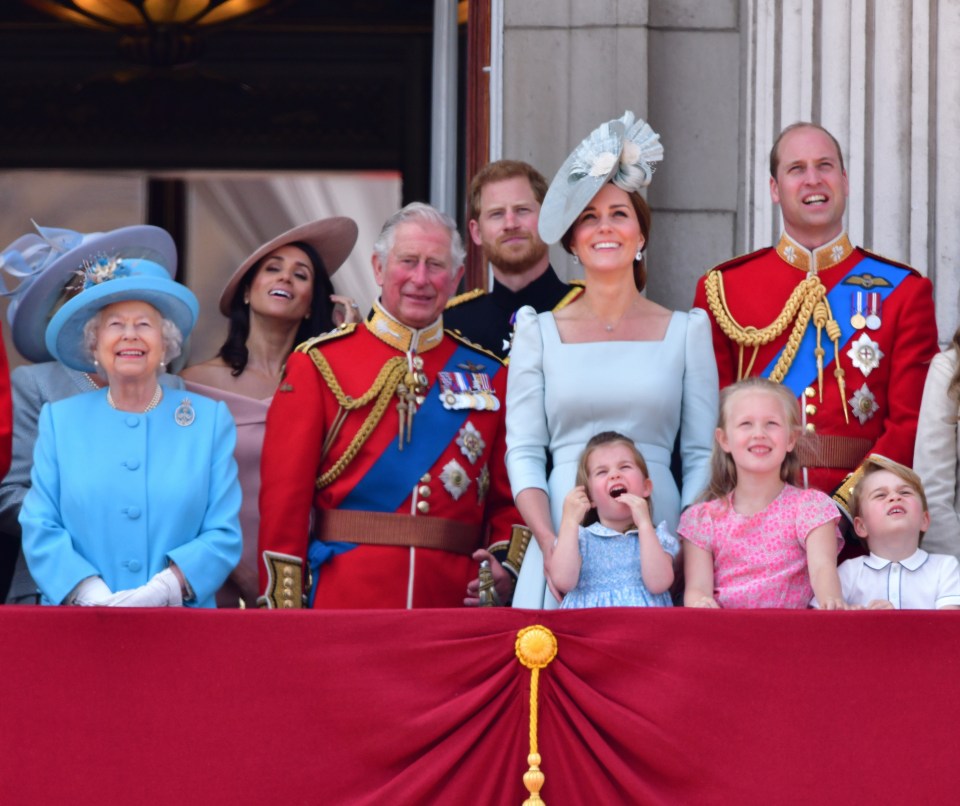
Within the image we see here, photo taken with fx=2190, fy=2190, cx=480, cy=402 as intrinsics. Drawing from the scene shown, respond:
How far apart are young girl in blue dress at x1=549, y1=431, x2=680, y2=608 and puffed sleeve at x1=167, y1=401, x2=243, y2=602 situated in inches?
29.3

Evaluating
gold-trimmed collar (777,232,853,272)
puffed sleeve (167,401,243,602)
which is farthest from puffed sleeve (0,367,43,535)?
gold-trimmed collar (777,232,853,272)

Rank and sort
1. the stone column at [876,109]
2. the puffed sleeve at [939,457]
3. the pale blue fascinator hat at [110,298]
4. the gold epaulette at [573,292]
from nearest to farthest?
the puffed sleeve at [939,457] → the pale blue fascinator hat at [110,298] → the gold epaulette at [573,292] → the stone column at [876,109]

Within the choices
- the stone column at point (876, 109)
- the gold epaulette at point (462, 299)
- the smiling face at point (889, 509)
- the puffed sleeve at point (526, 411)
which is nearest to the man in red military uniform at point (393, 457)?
the puffed sleeve at point (526, 411)

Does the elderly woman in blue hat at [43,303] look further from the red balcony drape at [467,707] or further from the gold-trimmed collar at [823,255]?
the gold-trimmed collar at [823,255]

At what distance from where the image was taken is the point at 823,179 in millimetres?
5277

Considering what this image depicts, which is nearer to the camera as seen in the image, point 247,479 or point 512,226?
point 247,479

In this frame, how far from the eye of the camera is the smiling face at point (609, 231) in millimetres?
4848

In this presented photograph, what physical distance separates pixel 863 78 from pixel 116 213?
13.3ft

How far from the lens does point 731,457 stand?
464 centimetres

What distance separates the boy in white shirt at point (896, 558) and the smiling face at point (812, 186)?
2.60 ft

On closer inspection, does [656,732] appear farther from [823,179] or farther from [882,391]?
[823,179]

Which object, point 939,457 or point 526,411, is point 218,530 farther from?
point 939,457

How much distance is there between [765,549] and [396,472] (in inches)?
38.7

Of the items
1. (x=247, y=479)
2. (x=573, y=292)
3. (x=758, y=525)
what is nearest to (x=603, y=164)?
(x=573, y=292)
